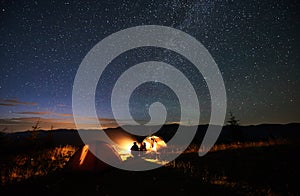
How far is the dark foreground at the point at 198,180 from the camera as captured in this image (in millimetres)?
6590

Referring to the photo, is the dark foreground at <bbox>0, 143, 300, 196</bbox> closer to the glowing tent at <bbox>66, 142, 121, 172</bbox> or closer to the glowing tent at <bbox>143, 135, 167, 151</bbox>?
the glowing tent at <bbox>66, 142, 121, 172</bbox>

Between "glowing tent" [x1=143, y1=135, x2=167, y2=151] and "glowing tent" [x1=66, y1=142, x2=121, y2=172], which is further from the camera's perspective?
"glowing tent" [x1=143, y1=135, x2=167, y2=151]

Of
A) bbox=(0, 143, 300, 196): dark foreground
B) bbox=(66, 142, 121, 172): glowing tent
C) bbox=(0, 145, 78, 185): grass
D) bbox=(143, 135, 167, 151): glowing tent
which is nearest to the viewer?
bbox=(0, 143, 300, 196): dark foreground

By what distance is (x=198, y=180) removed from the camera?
26.2 ft

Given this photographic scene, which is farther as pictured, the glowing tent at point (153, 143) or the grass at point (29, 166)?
the glowing tent at point (153, 143)

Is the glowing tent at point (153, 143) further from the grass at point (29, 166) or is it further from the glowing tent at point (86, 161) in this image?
the glowing tent at point (86, 161)

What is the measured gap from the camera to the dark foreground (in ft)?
21.6

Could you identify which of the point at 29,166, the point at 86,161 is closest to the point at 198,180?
the point at 86,161

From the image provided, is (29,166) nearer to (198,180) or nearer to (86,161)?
(86,161)

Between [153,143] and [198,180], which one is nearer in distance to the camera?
[198,180]

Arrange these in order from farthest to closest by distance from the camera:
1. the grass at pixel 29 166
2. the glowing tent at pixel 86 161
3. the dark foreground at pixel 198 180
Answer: the glowing tent at pixel 86 161, the grass at pixel 29 166, the dark foreground at pixel 198 180

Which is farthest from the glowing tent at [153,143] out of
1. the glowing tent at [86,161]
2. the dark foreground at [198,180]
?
the glowing tent at [86,161]

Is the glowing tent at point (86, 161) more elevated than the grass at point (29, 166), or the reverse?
the glowing tent at point (86, 161)

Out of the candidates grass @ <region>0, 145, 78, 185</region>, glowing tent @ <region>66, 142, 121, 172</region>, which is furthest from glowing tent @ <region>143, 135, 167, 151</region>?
glowing tent @ <region>66, 142, 121, 172</region>
